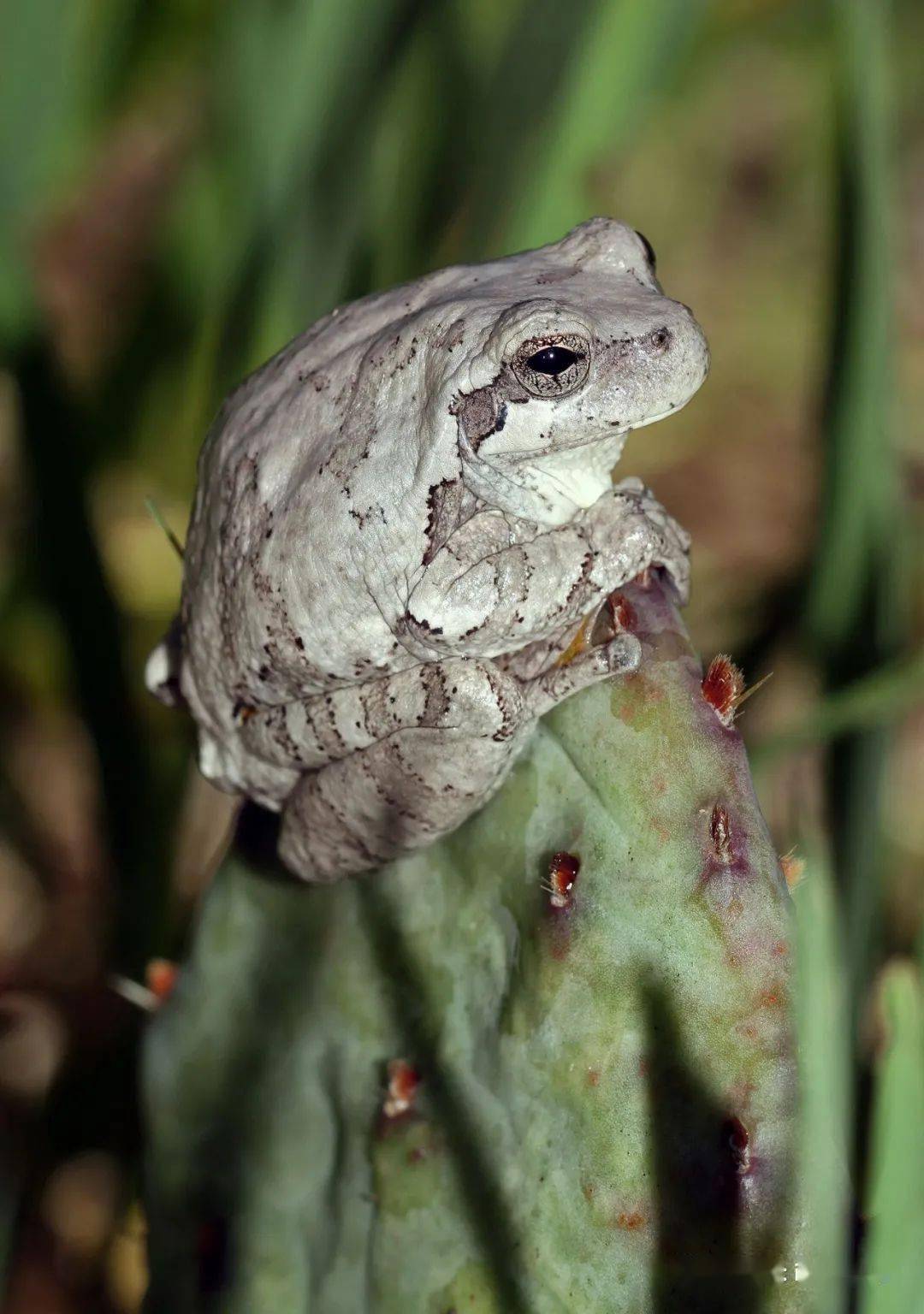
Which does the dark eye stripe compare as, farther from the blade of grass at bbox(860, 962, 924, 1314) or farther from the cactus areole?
the blade of grass at bbox(860, 962, 924, 1314)

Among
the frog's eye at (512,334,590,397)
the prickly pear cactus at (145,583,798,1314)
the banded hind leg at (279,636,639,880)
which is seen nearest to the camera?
the prickly pear cactus at (145,583,798,1314)

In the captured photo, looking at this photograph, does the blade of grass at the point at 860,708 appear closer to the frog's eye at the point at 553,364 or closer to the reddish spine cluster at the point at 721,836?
the frog's eye at the point at 553,364

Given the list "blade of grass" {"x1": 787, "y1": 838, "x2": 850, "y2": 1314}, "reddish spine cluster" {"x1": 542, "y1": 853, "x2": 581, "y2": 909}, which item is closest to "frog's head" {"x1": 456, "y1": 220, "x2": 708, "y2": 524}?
"reddish spine cluster" {"x1": 542, "y1": 853, "x2": 581, "y2": 909}

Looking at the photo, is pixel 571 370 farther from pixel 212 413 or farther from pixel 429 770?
pixel 212 413

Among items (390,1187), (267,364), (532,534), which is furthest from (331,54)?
(390,1187)

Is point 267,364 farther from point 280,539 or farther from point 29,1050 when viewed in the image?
point 29,1050

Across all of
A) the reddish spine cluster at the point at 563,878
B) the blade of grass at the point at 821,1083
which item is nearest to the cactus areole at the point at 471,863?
the reddish spine cluster at the point at 563,878
